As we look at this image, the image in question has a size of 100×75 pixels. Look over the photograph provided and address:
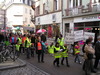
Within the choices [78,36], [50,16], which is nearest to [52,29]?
[50,16]

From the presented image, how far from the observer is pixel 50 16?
2303 centimetres

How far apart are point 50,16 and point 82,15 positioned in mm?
7493

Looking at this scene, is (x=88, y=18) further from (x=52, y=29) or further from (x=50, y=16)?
(x=50, y=16)

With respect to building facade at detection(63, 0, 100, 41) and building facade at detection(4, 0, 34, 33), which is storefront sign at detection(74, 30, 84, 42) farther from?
building facade at detection(4, 0, 34, 33)

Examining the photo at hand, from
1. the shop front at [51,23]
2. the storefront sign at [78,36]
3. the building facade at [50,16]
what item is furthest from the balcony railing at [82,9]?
the storefront sign at [78,36]

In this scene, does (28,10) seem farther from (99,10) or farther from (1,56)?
(1,56)

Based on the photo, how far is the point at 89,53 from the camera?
622 centimetres

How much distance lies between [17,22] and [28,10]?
18.7 feet

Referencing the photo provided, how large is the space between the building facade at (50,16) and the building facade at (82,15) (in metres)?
1.39

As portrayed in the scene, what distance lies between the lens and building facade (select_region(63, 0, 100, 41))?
1526 cm

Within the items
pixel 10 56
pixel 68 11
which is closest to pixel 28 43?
pixel 10 56

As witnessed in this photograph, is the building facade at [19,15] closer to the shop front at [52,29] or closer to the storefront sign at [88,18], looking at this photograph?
the shop front at [52,29]

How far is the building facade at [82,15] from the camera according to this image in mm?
15258

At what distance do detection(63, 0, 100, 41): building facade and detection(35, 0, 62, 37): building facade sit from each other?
4.56 feet
